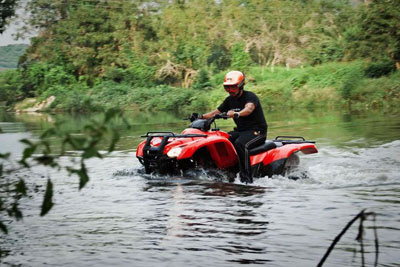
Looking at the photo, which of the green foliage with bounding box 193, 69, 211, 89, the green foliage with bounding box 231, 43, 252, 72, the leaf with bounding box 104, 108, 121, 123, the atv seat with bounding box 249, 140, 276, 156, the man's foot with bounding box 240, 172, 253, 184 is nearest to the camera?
the leaf with bounding box 104, 108, 121, 123

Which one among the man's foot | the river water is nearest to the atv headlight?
the river water

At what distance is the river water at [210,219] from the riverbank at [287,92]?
2159cm

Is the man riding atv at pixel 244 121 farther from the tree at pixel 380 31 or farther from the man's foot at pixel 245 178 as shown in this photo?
the tree at pixel 380 31

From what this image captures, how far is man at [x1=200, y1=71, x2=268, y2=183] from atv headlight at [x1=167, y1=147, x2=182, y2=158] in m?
0.96

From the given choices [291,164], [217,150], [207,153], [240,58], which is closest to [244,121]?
[217,150]

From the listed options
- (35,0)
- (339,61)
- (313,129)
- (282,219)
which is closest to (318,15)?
(339,61)

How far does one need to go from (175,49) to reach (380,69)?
2000cm

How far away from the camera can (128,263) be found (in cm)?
652

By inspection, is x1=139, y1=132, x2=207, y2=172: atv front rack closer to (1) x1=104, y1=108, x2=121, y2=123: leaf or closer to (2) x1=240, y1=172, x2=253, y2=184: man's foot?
(2) x1=240, y1=172, x2=253, y2=184: man's foot

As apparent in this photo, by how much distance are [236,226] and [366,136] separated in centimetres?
1199

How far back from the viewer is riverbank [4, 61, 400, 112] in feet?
118

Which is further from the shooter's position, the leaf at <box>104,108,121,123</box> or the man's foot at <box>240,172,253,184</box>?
the man's foot at <box>240,172,253,184</box>

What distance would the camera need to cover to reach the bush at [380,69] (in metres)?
39.3

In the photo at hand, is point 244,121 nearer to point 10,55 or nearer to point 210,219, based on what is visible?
point 210,219
